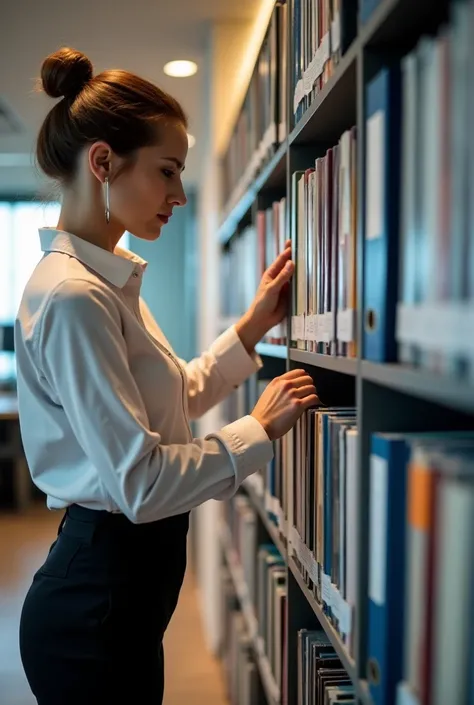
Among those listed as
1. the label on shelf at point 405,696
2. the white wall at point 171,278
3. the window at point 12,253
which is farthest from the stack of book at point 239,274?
the window at point 12,253

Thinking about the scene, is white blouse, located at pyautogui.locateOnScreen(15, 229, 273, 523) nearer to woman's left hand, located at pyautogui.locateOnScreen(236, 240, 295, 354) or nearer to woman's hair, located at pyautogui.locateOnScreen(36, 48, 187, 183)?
woman's hair, located at pyautogui.locateOnScreen(36, 48, 187, 183)

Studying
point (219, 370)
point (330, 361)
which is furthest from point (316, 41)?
point (219, 370)

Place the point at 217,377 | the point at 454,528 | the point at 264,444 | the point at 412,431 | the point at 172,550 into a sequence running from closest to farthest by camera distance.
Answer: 1. the point at 454,528
2. the point at 412,431
3. the point at 264,444
4. the point at 172,550
5. the point at 217,377

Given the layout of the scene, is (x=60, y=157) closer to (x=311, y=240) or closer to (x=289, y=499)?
(x=311, y=240)

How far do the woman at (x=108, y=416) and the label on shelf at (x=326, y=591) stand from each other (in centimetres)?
20

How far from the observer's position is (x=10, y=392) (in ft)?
19.3

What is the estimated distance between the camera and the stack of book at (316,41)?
945mm

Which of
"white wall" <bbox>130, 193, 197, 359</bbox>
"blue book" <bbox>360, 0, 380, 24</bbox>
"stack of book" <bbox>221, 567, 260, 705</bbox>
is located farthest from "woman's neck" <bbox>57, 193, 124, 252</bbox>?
"white wall" <bbox>130, 193, 197, 359</bbox>

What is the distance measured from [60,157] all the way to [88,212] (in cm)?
12

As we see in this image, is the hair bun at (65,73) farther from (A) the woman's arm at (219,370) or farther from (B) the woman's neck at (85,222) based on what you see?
(A) the woman's arm at (219,370)

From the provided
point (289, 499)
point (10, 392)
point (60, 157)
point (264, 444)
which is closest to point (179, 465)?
point (264, 444)

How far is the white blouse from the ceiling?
1122 mm

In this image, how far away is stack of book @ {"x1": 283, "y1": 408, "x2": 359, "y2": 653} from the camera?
0.93 m

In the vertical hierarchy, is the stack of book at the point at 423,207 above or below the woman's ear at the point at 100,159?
below
